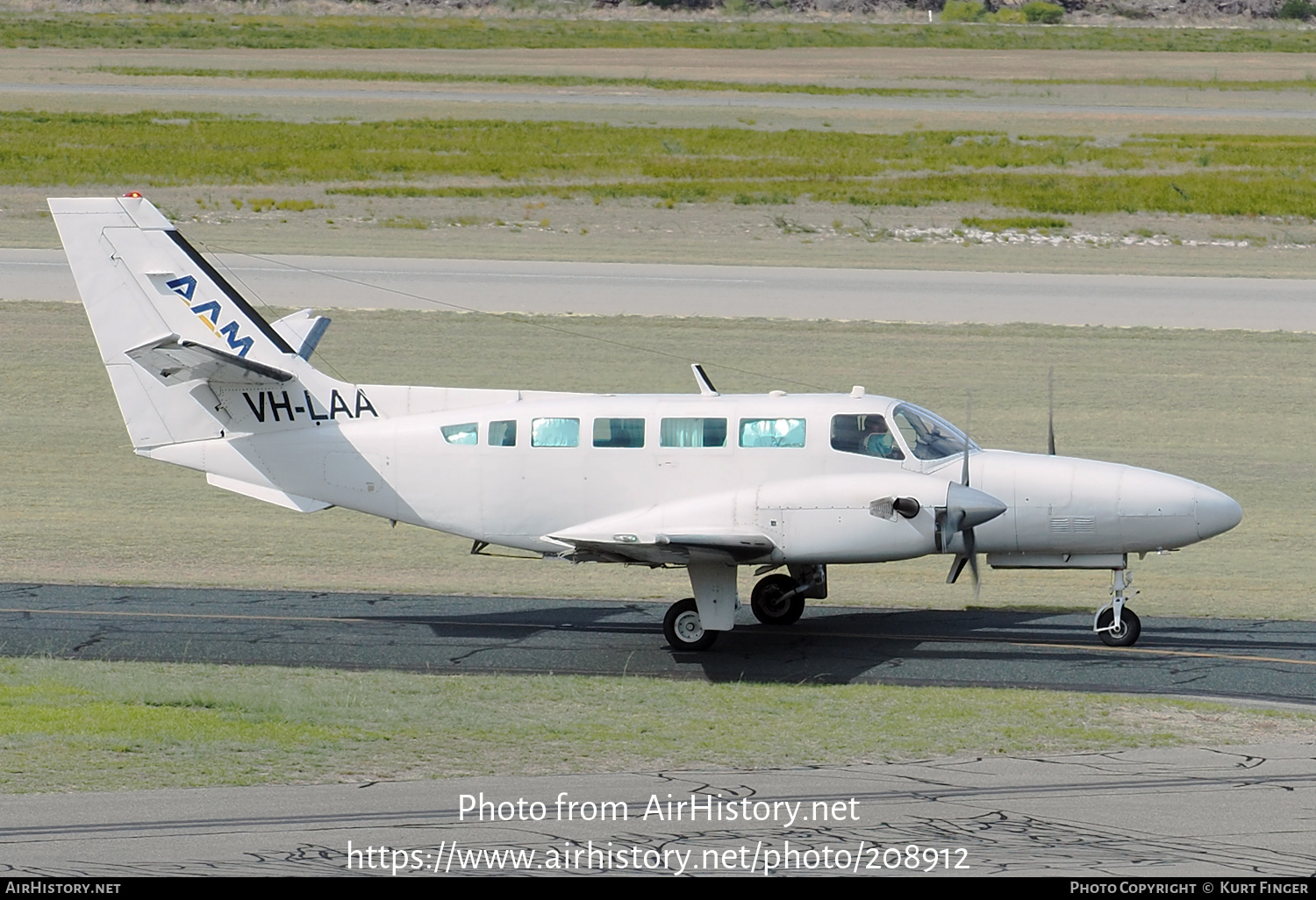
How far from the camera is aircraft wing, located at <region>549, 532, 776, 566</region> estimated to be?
17.9 metres

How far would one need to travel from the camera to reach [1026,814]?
474 inches

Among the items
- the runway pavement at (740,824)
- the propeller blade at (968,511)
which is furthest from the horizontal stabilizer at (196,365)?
the propeller blade at (968,511)

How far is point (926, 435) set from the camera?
61.8 ft

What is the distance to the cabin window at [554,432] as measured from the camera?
19.6 m

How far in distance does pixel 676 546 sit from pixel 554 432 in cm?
262

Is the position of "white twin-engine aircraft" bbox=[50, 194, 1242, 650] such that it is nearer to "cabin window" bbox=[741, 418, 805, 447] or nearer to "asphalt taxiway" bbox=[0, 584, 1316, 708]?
"cabin window" bbox=[741, 418, 805, 447]

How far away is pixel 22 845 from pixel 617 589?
12469 millimetres

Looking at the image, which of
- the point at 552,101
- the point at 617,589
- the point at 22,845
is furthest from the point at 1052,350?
the point at 552,101

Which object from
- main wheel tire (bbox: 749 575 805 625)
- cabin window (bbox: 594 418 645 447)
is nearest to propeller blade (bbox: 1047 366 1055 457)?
main wheel tire (bbox: 749 575 805 625)

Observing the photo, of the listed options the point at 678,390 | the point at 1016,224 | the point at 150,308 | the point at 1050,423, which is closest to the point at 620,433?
the point at 1050,423

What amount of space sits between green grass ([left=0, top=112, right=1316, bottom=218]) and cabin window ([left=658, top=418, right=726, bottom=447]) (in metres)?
37.8

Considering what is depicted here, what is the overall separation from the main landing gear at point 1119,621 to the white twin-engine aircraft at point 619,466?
3 centimetres

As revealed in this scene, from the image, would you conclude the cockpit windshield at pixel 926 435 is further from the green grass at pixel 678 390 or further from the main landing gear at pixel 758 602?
the green grass at pixel 678 390

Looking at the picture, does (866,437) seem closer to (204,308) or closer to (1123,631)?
(1123,631)
